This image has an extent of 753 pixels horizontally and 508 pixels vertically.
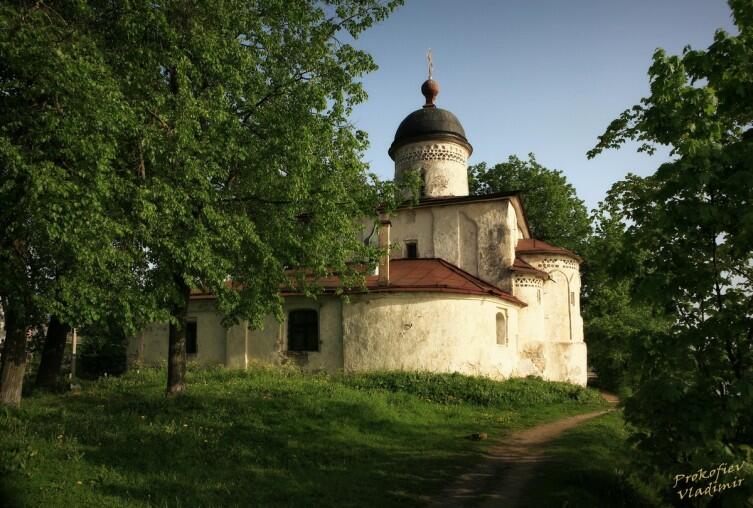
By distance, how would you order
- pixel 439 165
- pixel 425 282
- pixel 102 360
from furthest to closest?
pixel 102 360, pixel 439 165, pixel 425 282

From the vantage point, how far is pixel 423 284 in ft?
62.9

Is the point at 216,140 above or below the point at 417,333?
above

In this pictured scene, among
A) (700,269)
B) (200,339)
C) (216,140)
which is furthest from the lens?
(200,339)

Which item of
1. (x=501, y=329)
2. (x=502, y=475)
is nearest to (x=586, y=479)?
(x=502, y=475)

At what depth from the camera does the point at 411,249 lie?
80.6ft

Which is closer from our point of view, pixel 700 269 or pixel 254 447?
pixel 700 269

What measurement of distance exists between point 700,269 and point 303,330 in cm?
1625

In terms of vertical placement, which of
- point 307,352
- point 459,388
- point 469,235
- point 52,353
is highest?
point 469,235

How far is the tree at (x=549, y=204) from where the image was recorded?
115 ft

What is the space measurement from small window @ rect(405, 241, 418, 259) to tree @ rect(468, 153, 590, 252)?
13623mm

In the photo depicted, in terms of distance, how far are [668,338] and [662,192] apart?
1.54 meters

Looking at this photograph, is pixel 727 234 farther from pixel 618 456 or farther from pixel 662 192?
pixel 618 456

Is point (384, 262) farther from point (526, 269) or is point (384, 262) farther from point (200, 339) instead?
point (200, 339)

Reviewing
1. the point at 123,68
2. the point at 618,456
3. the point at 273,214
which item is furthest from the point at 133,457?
the point at 618,456
